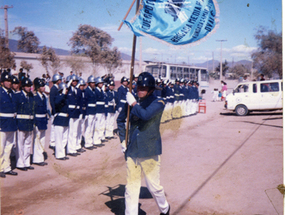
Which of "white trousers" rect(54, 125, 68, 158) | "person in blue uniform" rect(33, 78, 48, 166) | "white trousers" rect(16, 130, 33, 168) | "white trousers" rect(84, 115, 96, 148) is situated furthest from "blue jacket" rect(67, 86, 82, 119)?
"white trousers" rect(16, 130, 33, 168)

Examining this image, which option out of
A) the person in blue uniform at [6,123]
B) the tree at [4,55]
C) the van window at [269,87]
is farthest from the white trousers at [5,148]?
→ the van window at [269,87]

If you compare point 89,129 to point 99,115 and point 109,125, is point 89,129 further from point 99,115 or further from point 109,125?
point 109,125

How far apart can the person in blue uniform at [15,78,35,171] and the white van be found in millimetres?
12245

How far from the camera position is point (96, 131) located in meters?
8.66

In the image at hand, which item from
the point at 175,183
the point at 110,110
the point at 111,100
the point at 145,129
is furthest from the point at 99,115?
the point at 145,129

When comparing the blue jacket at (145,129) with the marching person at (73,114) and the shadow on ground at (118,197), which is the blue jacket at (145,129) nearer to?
the shadow on ground at (118,197)

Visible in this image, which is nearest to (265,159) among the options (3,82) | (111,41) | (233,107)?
(3,82)

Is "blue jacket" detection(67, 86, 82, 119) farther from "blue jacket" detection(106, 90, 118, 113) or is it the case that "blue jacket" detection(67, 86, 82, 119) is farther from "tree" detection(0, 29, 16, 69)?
"tree" detection(0, 29, 16, 69)

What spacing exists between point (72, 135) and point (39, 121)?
3.63 feet

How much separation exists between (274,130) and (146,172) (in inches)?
340

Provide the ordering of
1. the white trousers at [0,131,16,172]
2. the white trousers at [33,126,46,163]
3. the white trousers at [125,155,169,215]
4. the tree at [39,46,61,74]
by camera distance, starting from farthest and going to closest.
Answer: the tree at [39,46,61,74]
the white trousers at [33,126,46,163]
the white trousers at [0,131,16,172]
the white trousers at [125,155,169,215]

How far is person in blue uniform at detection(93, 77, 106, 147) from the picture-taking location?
8680 millimetres

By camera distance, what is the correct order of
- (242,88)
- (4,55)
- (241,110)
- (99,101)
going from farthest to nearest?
(4,55), (242,88), (241,110), (99,101)

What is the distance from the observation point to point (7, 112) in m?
5.67
